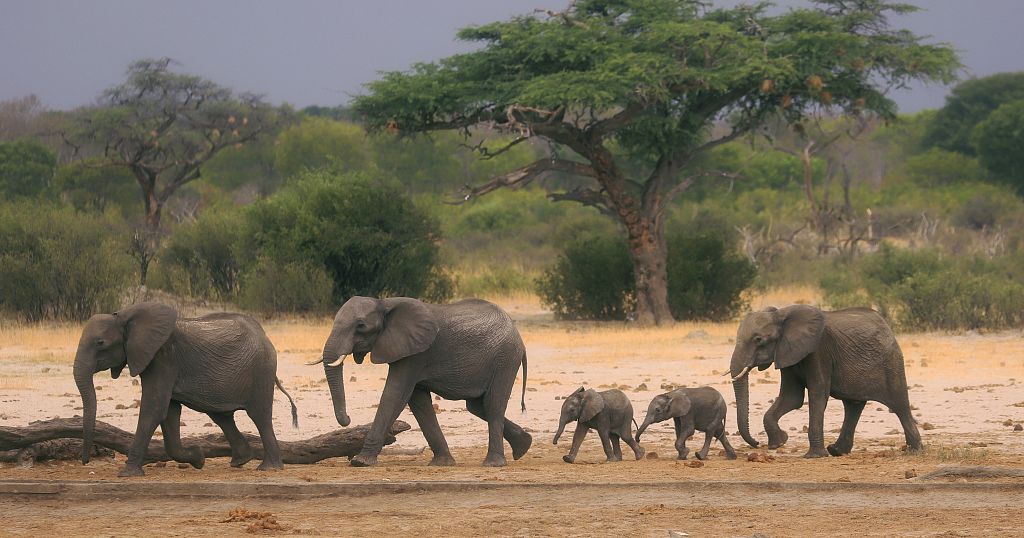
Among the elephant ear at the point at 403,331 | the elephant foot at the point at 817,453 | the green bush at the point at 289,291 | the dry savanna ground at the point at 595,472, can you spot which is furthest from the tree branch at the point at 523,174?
the elephant ear at the point at 403,331

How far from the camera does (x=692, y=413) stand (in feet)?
38.3

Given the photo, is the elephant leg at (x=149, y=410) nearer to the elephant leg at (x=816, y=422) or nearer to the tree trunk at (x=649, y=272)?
the elephant leg at (x=816, y=422)

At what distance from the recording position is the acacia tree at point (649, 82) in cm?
2694

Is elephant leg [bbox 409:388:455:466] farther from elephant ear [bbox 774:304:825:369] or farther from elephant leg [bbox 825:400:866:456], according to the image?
elephant leg [bbox 825:400:866:456]

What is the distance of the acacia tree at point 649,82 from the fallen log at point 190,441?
1522 cm

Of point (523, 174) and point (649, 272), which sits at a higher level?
point (523, 174)

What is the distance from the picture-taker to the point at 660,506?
9125 mm

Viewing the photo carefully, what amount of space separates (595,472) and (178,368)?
9.88 ft

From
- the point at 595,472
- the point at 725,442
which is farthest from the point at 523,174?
the point at 595,472

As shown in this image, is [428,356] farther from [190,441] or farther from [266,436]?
[190,441]

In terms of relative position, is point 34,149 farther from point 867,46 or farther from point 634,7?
point 867,46

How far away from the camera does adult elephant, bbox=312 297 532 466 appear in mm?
10859

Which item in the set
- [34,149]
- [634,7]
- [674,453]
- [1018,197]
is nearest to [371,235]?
[634,7]

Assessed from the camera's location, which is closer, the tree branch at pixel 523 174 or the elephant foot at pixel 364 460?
the elephant foot at pixel 364 460
